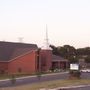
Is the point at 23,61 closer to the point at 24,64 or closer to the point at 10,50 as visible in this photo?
the point at 24,64

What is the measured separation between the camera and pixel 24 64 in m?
74.1

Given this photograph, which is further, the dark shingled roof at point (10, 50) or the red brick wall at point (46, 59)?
the red brick wall at point (46, 59)

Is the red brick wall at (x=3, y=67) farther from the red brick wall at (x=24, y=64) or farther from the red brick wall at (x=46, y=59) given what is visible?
the red brick wall at (x=46, y=59)

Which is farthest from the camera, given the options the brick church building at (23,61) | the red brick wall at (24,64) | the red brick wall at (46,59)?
the red brick wall at (46,59)

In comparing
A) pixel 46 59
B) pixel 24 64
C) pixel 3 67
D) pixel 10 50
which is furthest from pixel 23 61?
pixel 46 59

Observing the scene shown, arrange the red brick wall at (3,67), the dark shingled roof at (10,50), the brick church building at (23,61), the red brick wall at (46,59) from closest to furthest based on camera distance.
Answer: the red brick wall at (3,67) < the brick church building at (23,61) < the dark shingled roof at (10,50) < the red brick wall at (46,59)

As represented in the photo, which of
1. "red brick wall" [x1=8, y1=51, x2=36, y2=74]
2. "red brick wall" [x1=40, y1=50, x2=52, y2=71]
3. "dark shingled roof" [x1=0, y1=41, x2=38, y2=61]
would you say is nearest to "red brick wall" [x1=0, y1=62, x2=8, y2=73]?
"red brick wall" [x1=8, y1=51, x2=36, y2=74]

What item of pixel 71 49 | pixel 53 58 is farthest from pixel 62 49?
pixel 53 58

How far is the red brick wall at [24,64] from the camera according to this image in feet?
241

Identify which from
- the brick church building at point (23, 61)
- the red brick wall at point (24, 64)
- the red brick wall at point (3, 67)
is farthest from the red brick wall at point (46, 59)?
the red brick wall at point (3, 67)

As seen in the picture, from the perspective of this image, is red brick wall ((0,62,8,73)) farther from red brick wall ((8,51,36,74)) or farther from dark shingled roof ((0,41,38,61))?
dark shingled roof ((0,41,38,61))

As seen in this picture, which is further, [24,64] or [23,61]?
[24,64]

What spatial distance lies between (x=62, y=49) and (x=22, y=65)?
45784mm

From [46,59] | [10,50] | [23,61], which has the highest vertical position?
[10,50]
